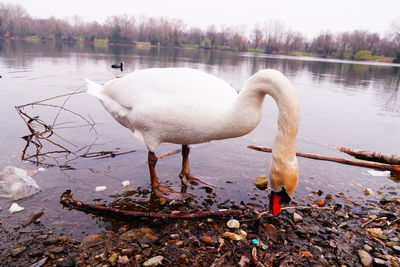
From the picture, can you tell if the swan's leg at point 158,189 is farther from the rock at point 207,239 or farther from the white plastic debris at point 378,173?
the white plastic debris at point 378,173

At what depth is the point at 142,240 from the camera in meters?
2.93

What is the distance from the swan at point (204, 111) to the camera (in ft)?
9.03

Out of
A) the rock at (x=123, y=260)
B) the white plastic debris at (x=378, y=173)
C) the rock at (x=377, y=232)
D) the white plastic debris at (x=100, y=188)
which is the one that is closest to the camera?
the rock at (x=123, y=260)

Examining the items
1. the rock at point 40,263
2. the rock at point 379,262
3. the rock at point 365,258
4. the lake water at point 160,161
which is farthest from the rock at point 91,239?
the rock at point 379,262

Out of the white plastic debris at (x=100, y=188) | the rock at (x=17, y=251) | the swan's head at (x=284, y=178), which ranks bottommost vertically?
the rock at (x=17, y=251)

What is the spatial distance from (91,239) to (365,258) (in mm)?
2789

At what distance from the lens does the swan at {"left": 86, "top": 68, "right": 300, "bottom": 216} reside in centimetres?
275

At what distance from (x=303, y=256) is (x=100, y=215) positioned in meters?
2.32

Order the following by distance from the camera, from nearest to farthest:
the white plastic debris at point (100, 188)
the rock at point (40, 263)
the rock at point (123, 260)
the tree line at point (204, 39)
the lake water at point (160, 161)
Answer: the rock at point (40, 263)
the rock at point (123, 260)
the lake water at point (160, 161)
the white plastic debris at point (100, 188)
the tree line at point (204, 39)

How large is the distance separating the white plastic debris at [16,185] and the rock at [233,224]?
260 cm

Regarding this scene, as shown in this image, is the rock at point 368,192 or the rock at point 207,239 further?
the rock at point 368,192

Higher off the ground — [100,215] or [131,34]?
[131,34]

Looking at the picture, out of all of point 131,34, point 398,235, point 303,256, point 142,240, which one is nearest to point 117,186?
point 142,240

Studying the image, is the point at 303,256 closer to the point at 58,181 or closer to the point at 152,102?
the point at 152,102
